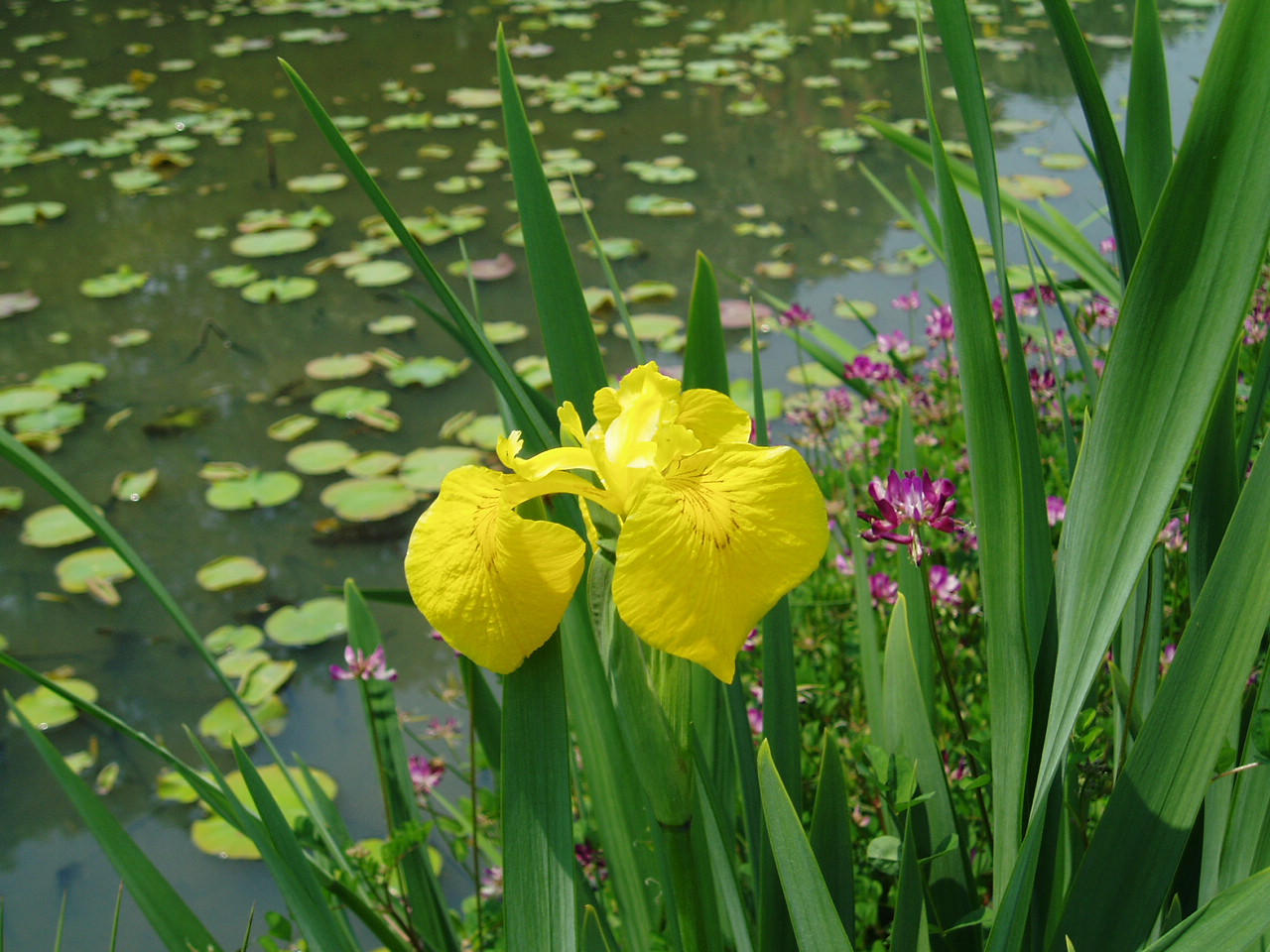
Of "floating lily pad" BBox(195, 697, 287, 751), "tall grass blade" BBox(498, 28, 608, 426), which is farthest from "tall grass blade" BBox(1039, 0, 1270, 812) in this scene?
"floating lily pad" BBox(195, 697, 287, 751)

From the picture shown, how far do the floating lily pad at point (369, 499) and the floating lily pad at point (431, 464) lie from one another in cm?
3

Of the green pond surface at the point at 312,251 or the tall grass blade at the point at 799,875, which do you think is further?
the green pond surface at the point at 312,251

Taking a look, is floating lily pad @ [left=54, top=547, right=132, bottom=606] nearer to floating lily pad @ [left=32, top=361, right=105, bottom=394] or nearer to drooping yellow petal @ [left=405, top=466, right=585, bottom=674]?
floating lily pad @ [left=32, top=361, right=105, bottom=394]

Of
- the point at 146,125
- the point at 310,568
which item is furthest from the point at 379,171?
the point at 310,568

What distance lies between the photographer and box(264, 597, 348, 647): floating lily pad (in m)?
1.84

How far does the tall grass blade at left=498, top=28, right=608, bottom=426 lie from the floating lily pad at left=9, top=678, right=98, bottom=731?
145cm

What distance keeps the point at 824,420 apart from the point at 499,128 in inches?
111

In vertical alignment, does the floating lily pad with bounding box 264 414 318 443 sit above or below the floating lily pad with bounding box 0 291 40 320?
below

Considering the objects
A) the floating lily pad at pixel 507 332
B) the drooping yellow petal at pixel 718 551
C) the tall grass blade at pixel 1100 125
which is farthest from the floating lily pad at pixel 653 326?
the drooping yellow petal at pixel 718 551

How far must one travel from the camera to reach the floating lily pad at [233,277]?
3.03m

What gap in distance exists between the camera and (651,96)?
14.7 feet

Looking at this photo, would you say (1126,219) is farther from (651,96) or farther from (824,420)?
(651,96)

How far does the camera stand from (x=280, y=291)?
295 centimetres

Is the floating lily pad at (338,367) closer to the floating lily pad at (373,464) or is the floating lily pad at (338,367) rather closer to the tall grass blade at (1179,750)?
the floating lily pad at (373,464)
